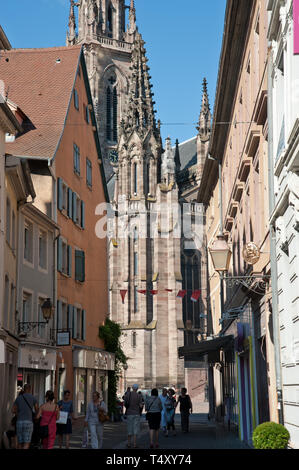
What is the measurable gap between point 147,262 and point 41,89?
32.5 m

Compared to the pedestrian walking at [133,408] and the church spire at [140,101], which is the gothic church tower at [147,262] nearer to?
the church spire at [140,101]

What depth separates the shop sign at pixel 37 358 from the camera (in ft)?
70.3

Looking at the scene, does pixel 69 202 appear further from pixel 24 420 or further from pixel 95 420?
pixel 24 420

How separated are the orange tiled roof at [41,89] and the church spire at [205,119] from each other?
36.9 meters

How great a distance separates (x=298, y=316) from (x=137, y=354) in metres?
50.1

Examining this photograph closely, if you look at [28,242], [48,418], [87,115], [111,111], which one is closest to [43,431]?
[48,418]

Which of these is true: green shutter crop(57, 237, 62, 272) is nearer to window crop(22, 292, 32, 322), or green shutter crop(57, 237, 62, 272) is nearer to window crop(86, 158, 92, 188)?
window crop(22, 292, 32, 322)

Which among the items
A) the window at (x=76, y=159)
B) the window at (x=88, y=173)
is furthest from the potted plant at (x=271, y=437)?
the window at (x=88, y=173)

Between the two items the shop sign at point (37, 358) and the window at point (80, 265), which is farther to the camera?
the window at point (80, 265)

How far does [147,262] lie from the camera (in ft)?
200

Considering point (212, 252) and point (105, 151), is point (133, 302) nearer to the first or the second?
point (105, 151)

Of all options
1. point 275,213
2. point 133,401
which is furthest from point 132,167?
point 275,213

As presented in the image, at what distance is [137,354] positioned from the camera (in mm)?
59875
